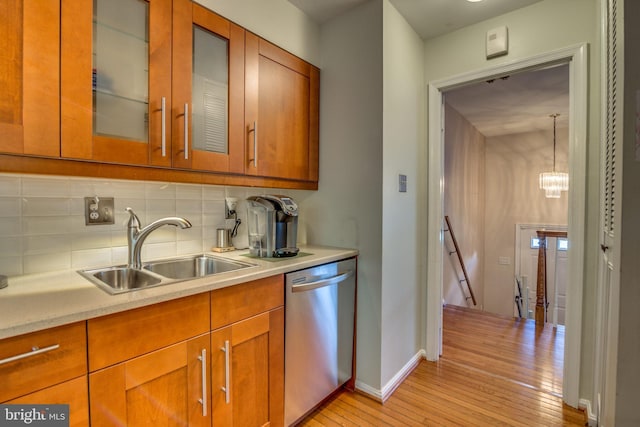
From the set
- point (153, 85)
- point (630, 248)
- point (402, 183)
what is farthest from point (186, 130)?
point (630, 248)

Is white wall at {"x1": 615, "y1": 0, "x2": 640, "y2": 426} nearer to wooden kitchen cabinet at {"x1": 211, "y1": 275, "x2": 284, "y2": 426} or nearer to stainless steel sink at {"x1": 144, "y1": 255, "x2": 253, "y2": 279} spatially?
wooden kitchen cabinet at {"x1": 211, "y1": 275, "x2": 284, "y2": 426}

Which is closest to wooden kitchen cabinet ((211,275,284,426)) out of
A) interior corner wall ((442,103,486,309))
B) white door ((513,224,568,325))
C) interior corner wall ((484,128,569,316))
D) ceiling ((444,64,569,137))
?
ceiling ((444,64,569,137))

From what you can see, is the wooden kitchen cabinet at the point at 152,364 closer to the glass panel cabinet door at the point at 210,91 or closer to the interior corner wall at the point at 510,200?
the glass panel cabinet door at the point at 210,91

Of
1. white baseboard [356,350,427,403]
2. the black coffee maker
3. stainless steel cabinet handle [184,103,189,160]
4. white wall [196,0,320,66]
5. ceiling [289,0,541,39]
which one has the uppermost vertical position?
ceiling [289,0,541,39]

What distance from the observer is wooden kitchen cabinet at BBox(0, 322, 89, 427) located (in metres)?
0.79

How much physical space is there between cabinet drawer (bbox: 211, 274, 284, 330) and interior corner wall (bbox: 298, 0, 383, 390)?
68 centimetres

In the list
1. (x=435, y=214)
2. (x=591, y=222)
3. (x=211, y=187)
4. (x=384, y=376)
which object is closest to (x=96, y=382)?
(x=211, y=187)

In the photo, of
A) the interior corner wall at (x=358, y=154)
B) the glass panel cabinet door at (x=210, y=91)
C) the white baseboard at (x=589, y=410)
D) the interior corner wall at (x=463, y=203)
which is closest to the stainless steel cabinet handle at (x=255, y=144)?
the glass panel cabinet door at (x=210, y=91)

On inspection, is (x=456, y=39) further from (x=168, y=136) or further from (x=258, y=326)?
(x=258, y=326)

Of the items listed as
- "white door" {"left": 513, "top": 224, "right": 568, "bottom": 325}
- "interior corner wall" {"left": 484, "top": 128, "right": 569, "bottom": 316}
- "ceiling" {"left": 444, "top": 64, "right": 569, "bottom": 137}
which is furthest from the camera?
"interior corner wall" {"left": 484, "top": 128, "right": 569, "bottom": 316}

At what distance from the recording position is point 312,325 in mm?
1656

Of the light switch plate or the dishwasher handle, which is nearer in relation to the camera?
the dishwasher handle

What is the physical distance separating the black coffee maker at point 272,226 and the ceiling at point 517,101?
2078mm

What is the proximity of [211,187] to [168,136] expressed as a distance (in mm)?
573
